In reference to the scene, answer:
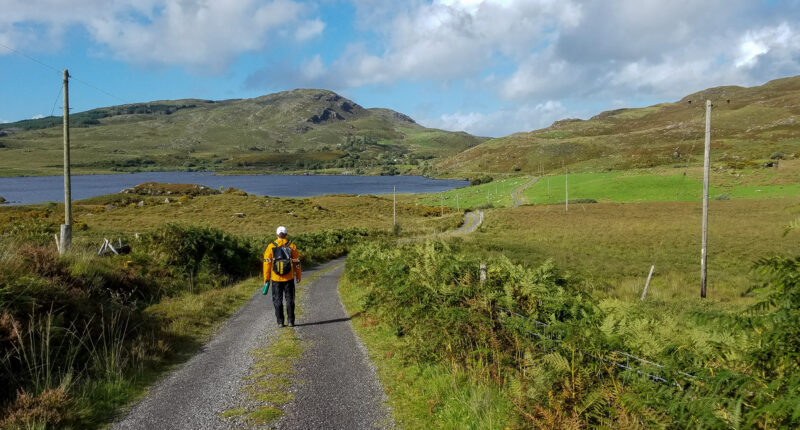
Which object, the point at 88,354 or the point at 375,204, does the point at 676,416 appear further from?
the point at 375,204

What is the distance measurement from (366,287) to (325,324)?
4.70 m

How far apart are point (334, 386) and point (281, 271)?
16.0 ft

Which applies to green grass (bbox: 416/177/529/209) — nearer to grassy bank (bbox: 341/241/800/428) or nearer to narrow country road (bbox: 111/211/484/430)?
narrow country road (bbox: 111/211/484/430)

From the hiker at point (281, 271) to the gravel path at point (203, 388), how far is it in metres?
0.65

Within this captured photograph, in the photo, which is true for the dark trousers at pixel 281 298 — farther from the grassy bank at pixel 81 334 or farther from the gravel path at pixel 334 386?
the grassy bank at pixel 81 334

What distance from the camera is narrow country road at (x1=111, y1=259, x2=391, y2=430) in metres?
6.19

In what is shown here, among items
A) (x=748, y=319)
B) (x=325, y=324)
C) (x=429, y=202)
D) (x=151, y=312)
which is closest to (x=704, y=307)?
(x=325, y=324)

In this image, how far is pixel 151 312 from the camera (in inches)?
493

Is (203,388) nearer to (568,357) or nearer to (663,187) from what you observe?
(568,357)

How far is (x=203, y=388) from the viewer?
7.31m

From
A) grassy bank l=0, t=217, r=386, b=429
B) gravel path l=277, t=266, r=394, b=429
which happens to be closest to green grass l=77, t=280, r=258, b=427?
grassy bank l=0, t=217, r=386, b=429

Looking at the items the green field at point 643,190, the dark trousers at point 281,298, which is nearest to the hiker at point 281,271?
the dark trousers at point 281,298

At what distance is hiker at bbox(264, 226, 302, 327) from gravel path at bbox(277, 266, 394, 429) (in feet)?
2.16

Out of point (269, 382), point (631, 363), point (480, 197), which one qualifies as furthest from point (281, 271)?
point (480, 197)
